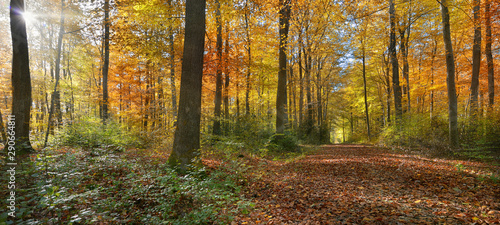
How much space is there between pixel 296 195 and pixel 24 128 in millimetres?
8792

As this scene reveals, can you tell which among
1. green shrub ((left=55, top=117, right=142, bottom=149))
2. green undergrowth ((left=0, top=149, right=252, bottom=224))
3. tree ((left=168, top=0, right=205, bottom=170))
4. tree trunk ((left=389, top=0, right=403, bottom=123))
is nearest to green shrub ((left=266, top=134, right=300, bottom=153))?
tree ((left=168, top=0, right=205, bottom=170))

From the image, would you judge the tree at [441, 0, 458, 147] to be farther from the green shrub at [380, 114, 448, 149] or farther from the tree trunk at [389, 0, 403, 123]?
the tree trunk at [389, 0, 403, 123]

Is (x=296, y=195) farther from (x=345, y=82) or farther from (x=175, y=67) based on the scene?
(x=345, y=82)

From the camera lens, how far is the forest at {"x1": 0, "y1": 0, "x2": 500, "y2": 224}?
3.47m

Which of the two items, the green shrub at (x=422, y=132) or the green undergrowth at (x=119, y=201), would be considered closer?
the green undergrowth at (x=119, y=201)

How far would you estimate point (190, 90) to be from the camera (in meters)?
5.51

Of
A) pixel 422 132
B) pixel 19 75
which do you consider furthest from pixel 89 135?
pixel 422 132

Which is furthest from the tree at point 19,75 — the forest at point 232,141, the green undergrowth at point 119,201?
the green undergrowth at point 119,201

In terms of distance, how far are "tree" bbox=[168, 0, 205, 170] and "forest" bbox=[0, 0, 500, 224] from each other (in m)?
0.03

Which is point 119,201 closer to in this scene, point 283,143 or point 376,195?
point 376,195

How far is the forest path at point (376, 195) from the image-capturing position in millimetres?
3129

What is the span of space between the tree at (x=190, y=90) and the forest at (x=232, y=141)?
0.03 m

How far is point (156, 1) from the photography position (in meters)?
8.58

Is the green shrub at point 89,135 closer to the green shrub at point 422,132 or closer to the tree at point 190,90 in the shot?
the tree at point 190,90
